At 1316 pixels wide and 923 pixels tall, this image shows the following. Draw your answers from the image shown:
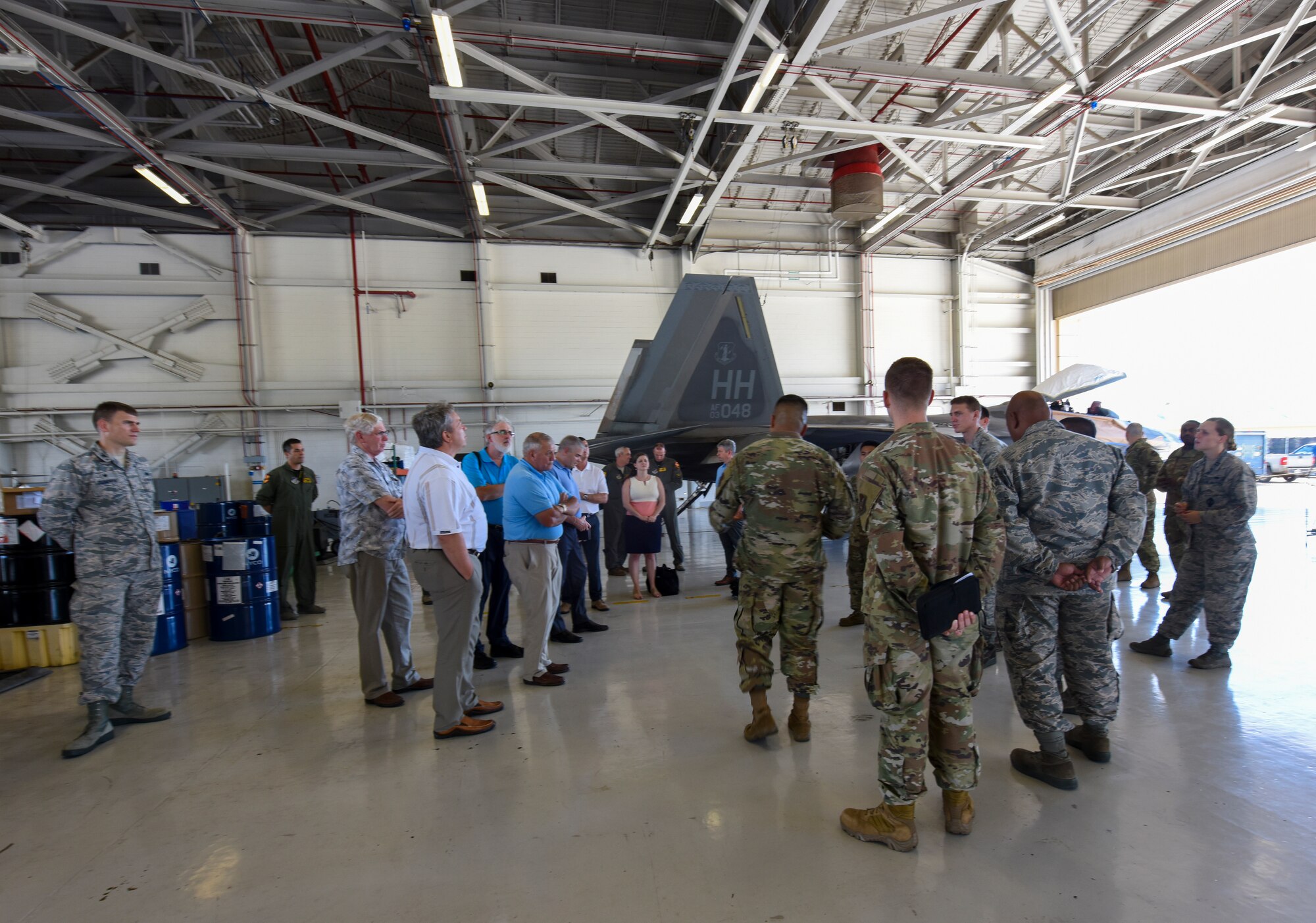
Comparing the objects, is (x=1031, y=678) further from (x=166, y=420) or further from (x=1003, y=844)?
(x=166, y=420)

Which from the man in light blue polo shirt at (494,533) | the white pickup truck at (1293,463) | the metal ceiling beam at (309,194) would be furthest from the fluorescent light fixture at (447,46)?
the white pickup truck at (1293,463)

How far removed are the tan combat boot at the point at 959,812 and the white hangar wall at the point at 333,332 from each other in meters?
14.2

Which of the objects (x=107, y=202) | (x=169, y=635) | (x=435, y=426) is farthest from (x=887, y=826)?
(x=107, y=202)

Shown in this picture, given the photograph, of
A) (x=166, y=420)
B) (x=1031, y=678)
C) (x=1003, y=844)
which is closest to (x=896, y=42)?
(x=1031, y=678)

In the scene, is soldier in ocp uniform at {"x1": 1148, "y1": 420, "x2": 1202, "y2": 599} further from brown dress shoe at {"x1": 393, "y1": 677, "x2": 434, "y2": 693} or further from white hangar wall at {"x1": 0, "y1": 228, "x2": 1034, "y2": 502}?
white hangar wall at {"x1": 0, "y1": 228, "x2": 1034, "y2": 502}

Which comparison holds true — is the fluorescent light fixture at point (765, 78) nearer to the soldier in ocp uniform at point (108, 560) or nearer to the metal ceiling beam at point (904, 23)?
the metal ceiling beam at point (904, 23)

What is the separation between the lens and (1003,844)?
7.84ft

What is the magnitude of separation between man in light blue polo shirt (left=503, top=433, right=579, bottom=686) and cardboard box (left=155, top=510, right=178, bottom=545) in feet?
12.5

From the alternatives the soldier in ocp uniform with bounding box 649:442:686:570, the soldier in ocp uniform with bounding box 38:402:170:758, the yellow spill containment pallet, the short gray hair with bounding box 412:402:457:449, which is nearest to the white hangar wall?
the soldier in ocp uniform with bounding box 649:442:686:570

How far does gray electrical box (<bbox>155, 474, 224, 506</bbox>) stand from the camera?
43.9ft

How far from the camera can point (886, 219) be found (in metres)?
15.9

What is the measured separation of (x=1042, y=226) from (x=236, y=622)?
2006 centimetres

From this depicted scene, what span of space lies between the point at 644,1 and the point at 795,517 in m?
10.2

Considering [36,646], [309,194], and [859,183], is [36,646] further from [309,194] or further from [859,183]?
[859,183]
